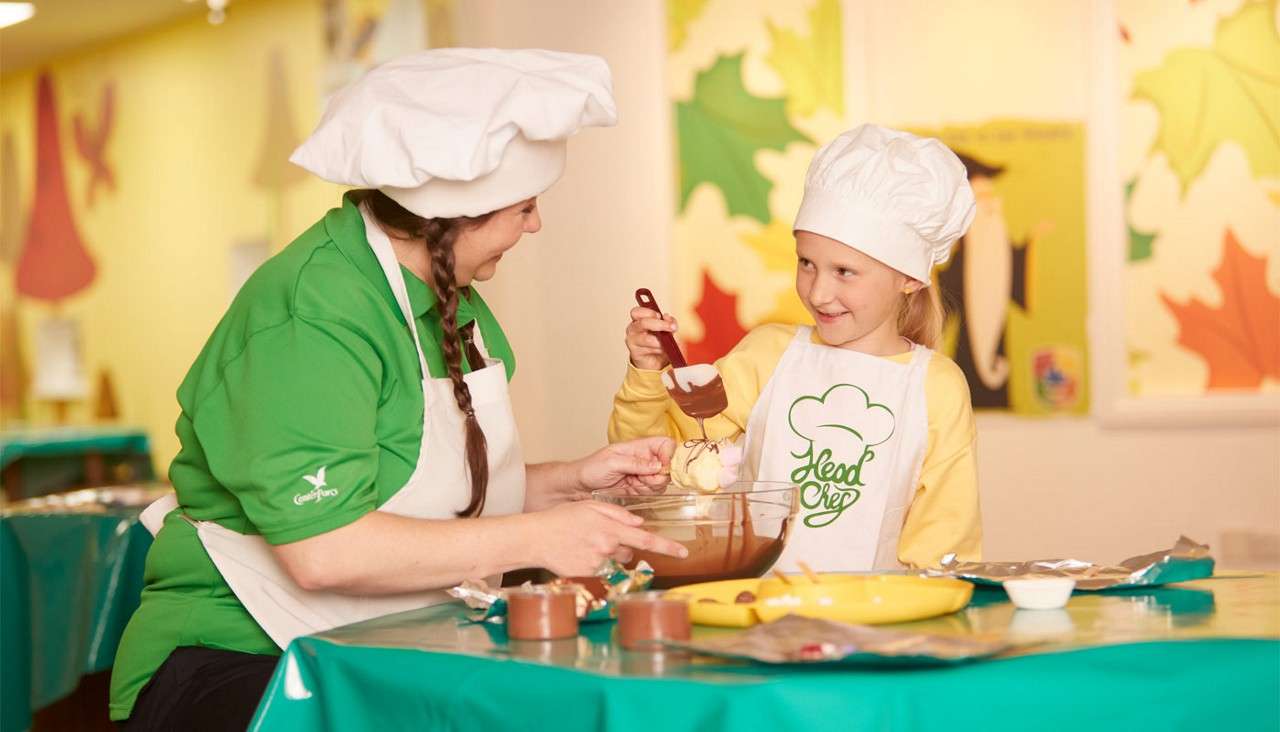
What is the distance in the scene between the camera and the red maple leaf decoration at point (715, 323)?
4.81 metres

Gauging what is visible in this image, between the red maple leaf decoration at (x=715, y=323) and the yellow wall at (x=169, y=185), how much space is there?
2.74m

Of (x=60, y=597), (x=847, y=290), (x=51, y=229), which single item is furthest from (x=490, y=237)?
(x=51, y=229)

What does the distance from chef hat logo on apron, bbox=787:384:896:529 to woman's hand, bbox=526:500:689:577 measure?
0.60 metres

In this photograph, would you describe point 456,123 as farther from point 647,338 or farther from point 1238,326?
point 1238,326

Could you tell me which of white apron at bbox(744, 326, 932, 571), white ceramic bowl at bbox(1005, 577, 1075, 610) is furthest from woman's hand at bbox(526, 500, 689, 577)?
white apron at bbox(744, 326, 932, 571)

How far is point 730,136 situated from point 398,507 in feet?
10.5

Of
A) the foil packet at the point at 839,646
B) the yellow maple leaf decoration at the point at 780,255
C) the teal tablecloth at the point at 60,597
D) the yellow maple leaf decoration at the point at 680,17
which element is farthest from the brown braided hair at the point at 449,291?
the yellow maple leaf decoration at the point at 680,17

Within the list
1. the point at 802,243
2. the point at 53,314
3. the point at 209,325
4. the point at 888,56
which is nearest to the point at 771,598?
the point at 802,243

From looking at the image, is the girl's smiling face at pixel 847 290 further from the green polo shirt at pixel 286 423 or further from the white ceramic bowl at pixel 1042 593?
the white ceramic bowl at pixel 1042 593

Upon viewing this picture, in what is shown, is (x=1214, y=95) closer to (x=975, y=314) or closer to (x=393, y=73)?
(x=975, y=314)

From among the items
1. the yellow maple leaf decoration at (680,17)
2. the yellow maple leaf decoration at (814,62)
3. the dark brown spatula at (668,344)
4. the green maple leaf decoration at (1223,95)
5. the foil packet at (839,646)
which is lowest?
the foil packet at (839,646)

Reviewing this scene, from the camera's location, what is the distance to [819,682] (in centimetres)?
113

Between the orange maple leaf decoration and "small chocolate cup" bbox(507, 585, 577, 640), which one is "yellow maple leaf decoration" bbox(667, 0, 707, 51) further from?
"small chocolate cup" bbox(507, 585, 577, 640)

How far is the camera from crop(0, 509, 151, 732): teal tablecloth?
136 inches
